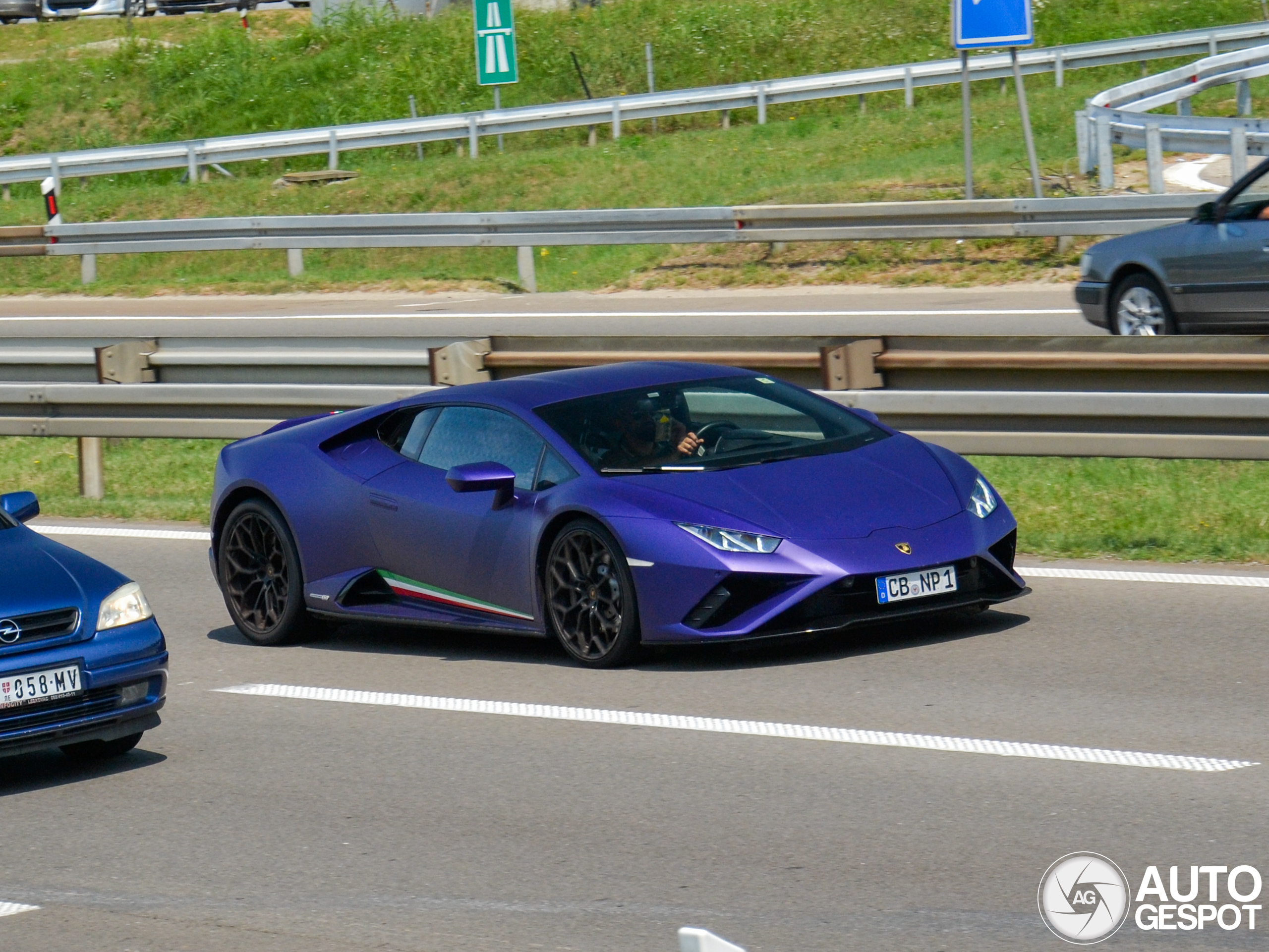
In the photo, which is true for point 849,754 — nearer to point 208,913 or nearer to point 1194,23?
point 208,913

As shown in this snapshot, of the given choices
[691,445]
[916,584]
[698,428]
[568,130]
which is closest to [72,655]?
[691,445]

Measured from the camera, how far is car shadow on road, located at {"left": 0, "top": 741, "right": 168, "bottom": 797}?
7.19m

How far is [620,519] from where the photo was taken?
7.93 metres

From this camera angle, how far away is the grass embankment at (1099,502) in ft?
32.4

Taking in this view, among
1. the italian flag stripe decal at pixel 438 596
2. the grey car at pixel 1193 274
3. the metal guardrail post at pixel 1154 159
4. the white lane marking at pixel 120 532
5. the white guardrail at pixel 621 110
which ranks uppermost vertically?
the white guardrail at pixel 621 110

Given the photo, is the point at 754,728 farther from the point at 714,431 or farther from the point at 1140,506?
the point at 1140,506

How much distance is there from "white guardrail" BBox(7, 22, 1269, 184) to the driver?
25.1m

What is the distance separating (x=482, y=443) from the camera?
8.86 meters

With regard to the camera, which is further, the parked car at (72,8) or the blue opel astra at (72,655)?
the parked car at (72,8)

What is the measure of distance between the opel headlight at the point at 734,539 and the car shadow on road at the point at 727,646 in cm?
39

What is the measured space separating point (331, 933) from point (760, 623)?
9.43 feet

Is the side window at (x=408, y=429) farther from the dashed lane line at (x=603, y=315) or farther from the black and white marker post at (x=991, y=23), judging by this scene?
the black and white marker post at (x=991, y=23)

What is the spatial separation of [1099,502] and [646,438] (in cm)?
360

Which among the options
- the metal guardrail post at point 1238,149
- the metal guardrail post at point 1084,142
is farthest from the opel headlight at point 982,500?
the metal guardrail post at point 1084,142
